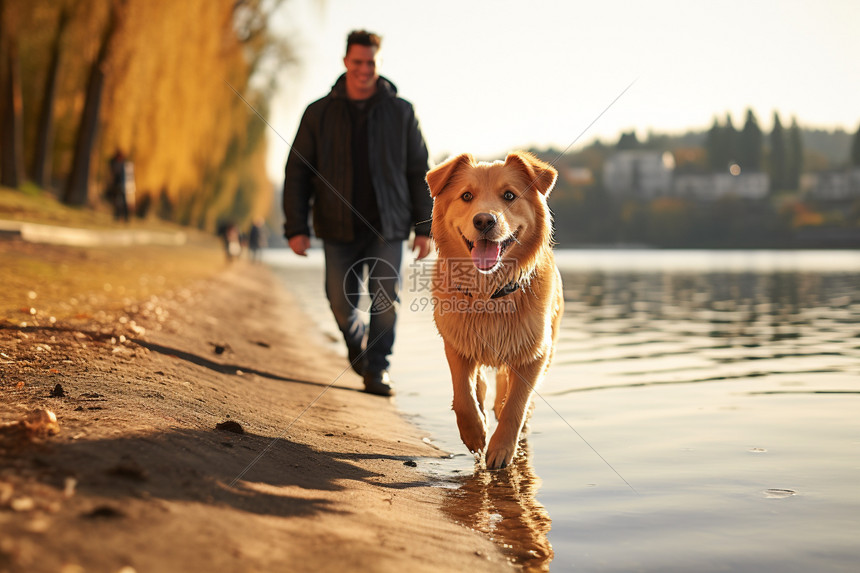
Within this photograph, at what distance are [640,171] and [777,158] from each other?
4080cm

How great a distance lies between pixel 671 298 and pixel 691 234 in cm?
9338

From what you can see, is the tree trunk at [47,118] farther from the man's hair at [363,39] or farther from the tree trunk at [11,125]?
the man's hair at [363,39]

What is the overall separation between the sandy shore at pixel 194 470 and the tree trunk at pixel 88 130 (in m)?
14.4

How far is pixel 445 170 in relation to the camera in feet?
16.7

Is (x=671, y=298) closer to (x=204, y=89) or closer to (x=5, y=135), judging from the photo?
(x=204, y=89)

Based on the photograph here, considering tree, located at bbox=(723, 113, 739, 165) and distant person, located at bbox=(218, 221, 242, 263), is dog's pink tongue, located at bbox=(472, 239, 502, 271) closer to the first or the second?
distant person, located at bbox=(218, 221, 242, 263)

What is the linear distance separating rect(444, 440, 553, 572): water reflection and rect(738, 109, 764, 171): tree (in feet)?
430

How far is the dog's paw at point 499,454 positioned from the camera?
4.35 meters

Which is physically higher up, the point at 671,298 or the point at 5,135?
the point at 5,135

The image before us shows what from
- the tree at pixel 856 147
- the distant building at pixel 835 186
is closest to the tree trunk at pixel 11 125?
the tree at pixel 856 147

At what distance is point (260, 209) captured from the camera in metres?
43.2

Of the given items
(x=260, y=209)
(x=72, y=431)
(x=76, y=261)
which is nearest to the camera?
(x=72, y=431)

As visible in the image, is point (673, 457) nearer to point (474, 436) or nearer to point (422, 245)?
point (474, 436)

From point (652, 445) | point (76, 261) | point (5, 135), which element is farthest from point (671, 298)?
point (5, 135)
